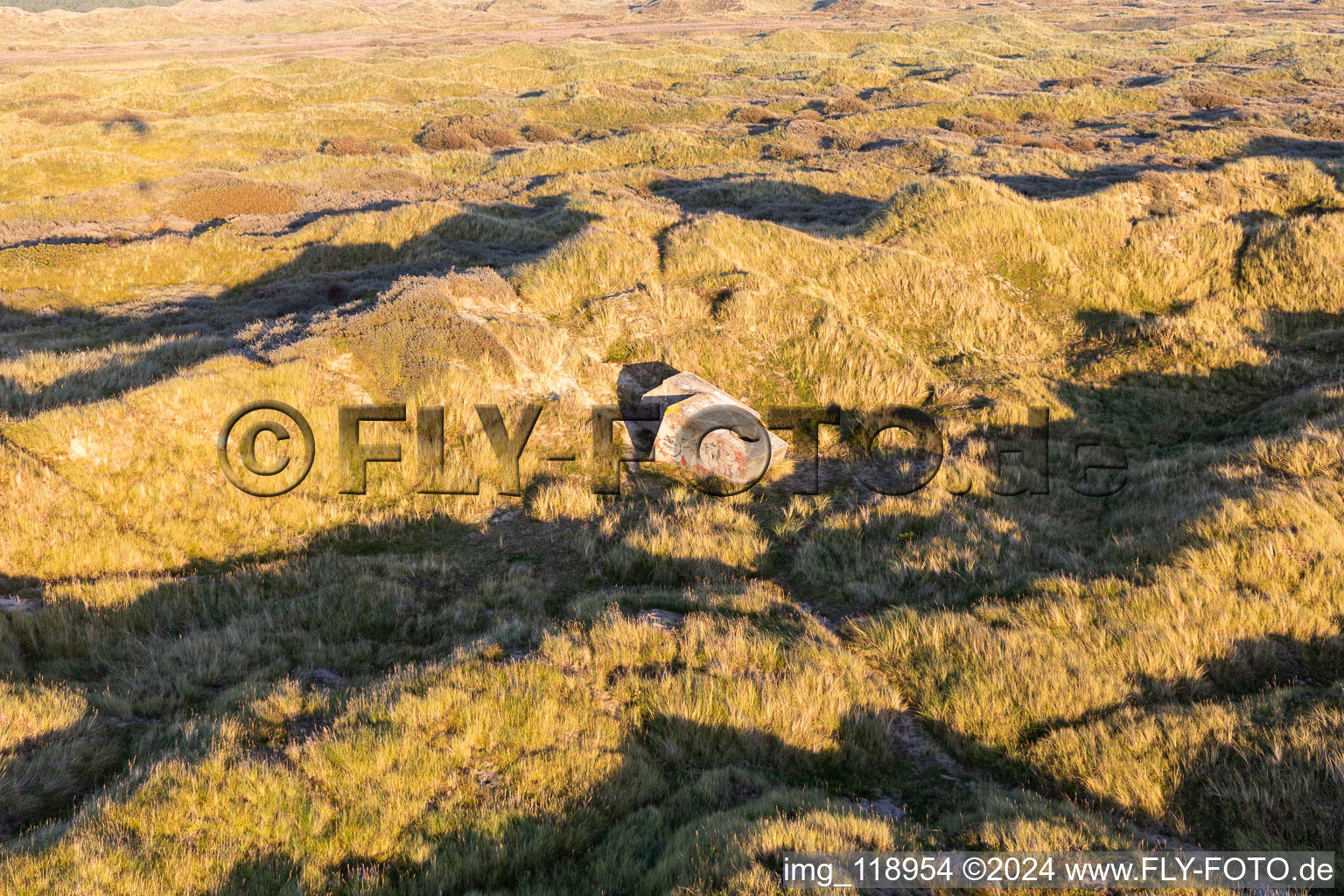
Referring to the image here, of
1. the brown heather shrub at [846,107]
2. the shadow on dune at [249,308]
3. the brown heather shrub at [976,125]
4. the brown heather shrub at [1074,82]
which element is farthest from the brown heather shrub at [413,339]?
the brown heather shrub at [1074,82]

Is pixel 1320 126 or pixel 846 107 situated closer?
pixel 1320 126

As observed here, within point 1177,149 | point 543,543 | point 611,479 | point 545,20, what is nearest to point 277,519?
point 543,543

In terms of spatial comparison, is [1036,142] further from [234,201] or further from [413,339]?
[234,201]

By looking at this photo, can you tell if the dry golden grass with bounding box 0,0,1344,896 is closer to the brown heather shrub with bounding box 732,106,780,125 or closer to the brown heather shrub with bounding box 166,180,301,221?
the brown heather shrub with bounding box 166,180,301,221

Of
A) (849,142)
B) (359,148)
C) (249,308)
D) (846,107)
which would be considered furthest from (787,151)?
(249,308)

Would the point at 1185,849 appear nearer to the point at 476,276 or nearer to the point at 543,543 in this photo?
the point at 543,543

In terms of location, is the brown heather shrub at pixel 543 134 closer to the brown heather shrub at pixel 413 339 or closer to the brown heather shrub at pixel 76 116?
the brown heather shrub at pixel 76 116

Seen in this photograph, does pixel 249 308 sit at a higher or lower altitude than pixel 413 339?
lower
